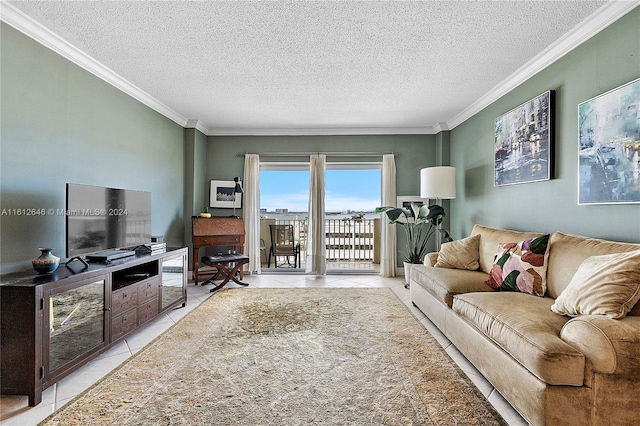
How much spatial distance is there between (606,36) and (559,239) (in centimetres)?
154

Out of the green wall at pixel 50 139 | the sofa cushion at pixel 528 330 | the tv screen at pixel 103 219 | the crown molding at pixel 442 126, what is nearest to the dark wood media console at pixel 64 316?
the tv screen at pixel 103 219

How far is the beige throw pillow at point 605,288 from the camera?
1.65 m

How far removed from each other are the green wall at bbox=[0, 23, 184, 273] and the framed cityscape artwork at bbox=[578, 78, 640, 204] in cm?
429

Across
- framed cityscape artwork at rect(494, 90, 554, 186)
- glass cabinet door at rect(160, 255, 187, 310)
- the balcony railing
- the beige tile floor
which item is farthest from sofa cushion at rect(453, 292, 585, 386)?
the balcony railing

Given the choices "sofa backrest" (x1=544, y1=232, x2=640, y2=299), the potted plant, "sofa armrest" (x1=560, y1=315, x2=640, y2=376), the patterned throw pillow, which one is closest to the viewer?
"sofa armrest" (x1=560, y1=315, x2=640, y2=376)

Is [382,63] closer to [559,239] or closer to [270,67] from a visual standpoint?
[270,67]

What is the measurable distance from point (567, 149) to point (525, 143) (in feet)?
1.77

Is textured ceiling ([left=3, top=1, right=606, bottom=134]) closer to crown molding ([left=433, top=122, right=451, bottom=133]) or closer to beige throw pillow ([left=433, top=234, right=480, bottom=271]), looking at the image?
crown molding ([left=433, top=122, right=451, bottom=133])

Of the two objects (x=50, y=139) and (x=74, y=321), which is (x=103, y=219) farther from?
(x=74, y=321)

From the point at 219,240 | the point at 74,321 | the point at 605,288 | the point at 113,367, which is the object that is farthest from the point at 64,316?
the point at 605,288

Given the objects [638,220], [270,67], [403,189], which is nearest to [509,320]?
[638,220]

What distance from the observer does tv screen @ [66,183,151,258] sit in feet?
8.18

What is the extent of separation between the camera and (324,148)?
5750 millimetres

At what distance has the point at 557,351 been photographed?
5.01 ft
